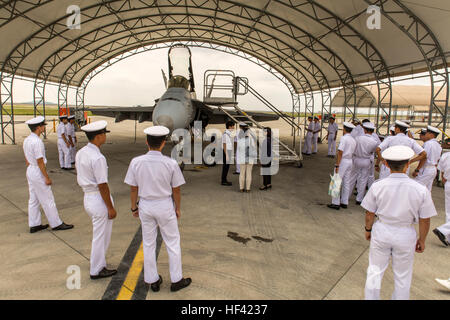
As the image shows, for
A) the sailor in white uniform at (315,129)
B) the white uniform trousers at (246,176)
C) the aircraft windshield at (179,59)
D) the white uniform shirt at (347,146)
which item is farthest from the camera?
the sailor in white uniform at (315,129)

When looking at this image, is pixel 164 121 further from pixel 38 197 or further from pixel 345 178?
pixel 345 178

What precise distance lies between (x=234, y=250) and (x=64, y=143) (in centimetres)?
889

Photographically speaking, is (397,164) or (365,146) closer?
(397,164)

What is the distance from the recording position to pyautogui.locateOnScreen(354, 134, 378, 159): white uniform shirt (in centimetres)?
659

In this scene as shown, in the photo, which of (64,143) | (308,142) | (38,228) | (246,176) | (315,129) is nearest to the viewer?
(38,228)

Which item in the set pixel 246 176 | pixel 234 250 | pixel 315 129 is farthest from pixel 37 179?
pixel 315 129

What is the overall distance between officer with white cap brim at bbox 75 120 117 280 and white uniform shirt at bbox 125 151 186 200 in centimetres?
50

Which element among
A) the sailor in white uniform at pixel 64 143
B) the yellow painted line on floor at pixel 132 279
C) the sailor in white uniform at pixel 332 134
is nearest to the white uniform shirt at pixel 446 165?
the yellow painted line on floor at pixel 132 279

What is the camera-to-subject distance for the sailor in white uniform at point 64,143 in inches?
394

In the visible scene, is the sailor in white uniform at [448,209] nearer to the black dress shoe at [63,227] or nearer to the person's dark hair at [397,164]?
the person's dark hair at [397,164]

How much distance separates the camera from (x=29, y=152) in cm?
455

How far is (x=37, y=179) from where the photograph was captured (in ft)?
15.2

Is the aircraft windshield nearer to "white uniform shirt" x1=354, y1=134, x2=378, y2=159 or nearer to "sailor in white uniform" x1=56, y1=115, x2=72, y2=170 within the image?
"sailor in white uniform" x1=56, y1=115, x2=72, y2=170

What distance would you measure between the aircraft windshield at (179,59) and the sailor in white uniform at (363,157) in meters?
7.90
